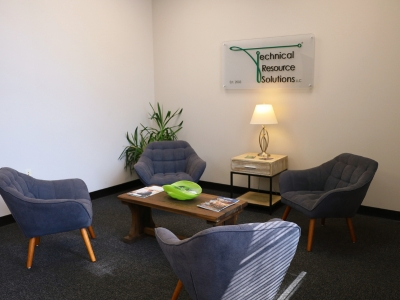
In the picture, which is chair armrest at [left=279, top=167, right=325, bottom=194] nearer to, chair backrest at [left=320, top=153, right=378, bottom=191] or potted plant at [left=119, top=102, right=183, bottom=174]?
chair backrest at [left=320, top=153, right=378, bottom=191]

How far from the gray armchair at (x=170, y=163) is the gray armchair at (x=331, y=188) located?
1240 millimetres

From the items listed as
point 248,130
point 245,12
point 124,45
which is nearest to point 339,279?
point 248,130

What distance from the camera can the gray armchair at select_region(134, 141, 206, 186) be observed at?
475 centimetres

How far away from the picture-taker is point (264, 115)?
4.71 metres

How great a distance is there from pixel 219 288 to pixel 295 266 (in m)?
1.40

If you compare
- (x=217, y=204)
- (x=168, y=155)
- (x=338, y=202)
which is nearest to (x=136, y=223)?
(x=217, y=204)

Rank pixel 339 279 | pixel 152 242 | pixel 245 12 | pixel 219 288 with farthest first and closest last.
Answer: pixel 245 12, pixel 152 242, pixel 339 279, pixel 219 288

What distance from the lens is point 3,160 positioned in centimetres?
419

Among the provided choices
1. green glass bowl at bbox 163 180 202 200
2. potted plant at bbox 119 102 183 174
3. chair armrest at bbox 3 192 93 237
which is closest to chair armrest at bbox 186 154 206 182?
potted plant at bbox 119 102 183 174

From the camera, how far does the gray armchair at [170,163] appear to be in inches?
187

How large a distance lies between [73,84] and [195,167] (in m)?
1.87

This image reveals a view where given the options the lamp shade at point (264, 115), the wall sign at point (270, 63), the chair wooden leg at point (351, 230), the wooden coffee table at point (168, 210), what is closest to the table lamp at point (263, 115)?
the lamp shade at point (264, 115)

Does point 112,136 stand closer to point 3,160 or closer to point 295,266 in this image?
point 3,160

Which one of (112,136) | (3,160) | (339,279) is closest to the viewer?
(339,279)
